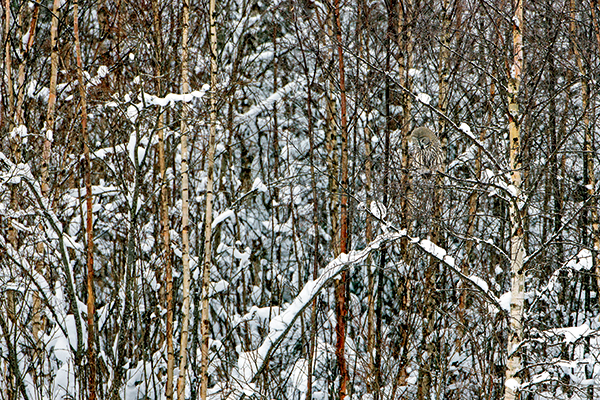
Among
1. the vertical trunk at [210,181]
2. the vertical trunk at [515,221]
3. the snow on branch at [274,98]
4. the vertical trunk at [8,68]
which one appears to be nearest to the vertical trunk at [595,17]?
the vertical trunk at [515,221]

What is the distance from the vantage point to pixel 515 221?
5766 millimetres

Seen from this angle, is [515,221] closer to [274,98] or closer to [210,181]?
[210,181]

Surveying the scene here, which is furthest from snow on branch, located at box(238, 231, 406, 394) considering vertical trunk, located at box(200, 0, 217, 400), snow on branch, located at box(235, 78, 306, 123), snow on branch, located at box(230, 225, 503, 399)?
snow on branch, located at box(235, 78, 306, 123)

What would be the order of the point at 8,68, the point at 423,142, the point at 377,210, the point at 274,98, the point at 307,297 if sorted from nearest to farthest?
the point at 377,210
the point at 307,297
the point at 423,142
the point at 8,68
the point at 274,98

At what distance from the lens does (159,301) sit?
10.3 meters

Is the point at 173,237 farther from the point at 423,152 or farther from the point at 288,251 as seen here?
the point at 423,152

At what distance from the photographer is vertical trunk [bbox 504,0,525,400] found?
568 cm

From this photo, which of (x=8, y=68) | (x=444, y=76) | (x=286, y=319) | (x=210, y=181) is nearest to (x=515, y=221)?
(x=286, y=319)

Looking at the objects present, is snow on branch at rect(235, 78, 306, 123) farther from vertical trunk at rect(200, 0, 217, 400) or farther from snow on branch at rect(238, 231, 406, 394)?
snow on branch at rect(238, 231, 406, 394)

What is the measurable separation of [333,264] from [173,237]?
410 cm

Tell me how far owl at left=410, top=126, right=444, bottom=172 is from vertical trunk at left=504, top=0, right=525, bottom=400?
1.39 metres

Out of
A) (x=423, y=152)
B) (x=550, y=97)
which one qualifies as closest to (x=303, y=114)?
(x=423, y=152)

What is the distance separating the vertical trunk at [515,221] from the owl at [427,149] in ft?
4.58

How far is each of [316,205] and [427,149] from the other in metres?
2.55
